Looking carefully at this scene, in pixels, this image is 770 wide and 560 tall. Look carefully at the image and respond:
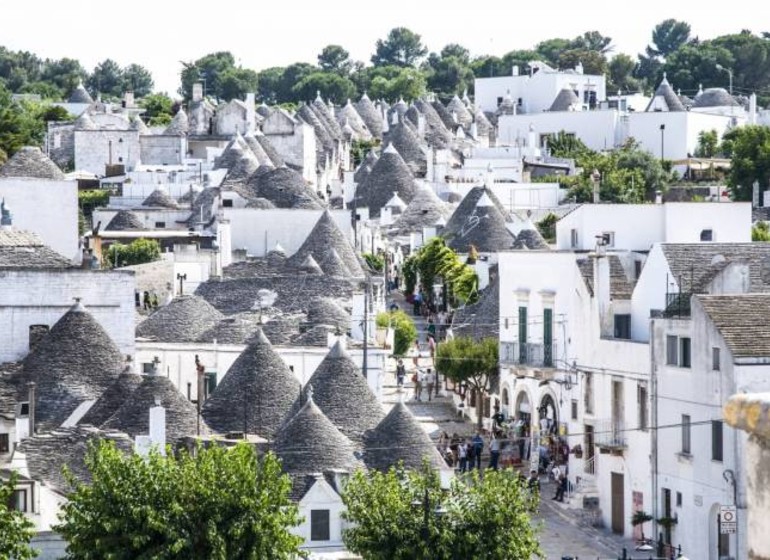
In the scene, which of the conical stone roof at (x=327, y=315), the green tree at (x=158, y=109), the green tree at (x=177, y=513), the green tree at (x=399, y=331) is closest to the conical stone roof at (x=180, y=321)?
the conical stone roof at (x=327, y=315)

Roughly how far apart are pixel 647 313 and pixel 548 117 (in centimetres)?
8975

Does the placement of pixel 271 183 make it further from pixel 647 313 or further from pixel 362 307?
pixel 647 313

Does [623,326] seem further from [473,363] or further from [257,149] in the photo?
[257,149]

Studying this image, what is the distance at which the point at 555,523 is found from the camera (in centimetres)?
4753

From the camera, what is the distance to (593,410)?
50.8 metres

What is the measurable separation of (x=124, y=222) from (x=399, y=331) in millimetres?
35488

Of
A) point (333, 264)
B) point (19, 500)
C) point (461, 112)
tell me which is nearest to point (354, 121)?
point (461, 112)

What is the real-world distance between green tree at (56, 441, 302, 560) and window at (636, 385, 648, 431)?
12427 millimetres

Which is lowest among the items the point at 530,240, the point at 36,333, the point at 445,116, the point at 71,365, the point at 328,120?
the point at 71,365

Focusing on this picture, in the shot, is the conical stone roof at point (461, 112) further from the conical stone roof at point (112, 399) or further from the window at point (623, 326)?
the conical stone roof at point (112, 399)

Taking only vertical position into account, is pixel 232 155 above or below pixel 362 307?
above

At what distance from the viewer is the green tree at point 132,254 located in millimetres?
88875

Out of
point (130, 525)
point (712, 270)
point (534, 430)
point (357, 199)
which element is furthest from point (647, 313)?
point (357, 199)

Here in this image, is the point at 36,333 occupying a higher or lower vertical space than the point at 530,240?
lower
